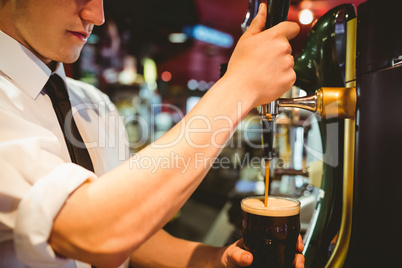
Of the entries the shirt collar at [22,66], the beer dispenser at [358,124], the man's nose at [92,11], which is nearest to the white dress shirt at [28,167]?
the shirt collar at [22,66]

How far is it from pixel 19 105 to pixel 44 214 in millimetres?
470

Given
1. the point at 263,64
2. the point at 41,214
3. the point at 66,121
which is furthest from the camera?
the point at 66,121

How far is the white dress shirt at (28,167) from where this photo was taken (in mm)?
594

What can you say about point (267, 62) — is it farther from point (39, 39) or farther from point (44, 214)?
point (39, 39)

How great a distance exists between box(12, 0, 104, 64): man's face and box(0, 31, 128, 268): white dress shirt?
0.19ft

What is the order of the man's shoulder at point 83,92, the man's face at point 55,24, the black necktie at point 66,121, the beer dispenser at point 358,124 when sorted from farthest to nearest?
the man's shoulder at point 83,92, the black necktie at point 66,121, the man's face at point 55,24, the beer dispenser at point 358,124

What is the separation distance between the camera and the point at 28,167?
644 millimetres

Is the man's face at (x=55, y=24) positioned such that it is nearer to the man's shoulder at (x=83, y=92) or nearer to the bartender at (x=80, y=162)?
the bartender at (x=80, y=162)

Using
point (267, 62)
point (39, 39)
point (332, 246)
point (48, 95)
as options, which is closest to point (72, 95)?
point (48, 95)

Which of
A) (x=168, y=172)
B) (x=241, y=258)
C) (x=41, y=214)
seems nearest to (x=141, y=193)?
(x=168, y=172)

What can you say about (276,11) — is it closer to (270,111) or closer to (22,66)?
(270,111)

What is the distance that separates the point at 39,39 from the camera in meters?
0.97

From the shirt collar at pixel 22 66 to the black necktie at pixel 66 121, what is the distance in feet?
0.22

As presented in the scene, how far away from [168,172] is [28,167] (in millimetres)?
318
